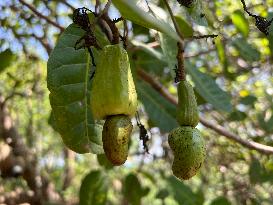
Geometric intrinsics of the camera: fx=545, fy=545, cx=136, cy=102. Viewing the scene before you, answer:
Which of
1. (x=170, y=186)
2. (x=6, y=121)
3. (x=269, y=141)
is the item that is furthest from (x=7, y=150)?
(x=269, y=141)

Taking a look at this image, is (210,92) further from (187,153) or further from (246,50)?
(187,153)

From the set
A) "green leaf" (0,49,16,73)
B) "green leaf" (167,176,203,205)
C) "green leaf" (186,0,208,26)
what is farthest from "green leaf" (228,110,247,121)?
Answer: "green leaf" (186,0,208,26)

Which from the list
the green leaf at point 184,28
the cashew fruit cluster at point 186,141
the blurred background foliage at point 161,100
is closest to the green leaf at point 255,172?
the blurred background foliage at point 161,100

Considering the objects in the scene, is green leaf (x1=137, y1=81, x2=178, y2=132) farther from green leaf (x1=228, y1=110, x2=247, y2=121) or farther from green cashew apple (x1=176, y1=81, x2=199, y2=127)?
green cashew apple (x1=176, y1=81, x2=199, y2=127)

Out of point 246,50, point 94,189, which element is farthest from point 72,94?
point 246,50

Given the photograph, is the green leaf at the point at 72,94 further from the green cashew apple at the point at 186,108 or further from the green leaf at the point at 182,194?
the green leaf at the point at 182,194

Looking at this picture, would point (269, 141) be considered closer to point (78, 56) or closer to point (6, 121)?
point (6, 121)

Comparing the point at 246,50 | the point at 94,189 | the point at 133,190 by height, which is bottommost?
the point at 133,190
